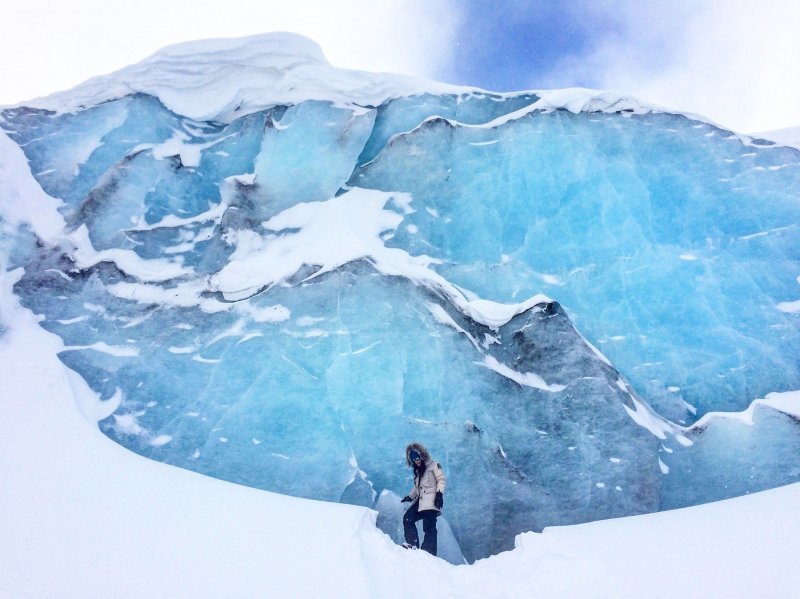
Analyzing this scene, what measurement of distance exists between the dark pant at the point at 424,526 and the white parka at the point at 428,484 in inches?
2.6

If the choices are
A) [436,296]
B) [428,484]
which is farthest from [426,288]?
[428,484]

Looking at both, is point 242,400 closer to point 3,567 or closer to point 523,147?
point 3,567

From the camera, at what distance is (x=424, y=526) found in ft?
17.7

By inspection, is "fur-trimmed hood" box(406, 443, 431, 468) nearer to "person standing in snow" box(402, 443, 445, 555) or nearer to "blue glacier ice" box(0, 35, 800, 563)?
"person standing in snow" box(402, 443, 445, 555)

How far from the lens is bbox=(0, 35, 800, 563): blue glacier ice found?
6430 millimetres

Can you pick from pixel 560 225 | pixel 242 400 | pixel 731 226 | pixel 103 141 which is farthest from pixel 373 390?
pixel 103 141

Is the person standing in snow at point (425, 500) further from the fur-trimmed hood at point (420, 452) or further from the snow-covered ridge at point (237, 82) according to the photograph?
the snow-covered ridge at point (237, 82)

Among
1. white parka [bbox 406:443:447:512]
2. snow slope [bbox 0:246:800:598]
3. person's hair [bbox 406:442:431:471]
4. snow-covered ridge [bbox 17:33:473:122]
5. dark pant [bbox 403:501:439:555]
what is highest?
snow-covered ridge [bbox 17:33:473:122]

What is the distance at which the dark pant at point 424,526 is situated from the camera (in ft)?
17.3

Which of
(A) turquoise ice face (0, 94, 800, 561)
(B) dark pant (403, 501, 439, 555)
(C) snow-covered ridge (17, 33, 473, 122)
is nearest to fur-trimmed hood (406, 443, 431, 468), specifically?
(B) dark pant (403, 501, 439, 555)

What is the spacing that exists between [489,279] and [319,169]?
361cm

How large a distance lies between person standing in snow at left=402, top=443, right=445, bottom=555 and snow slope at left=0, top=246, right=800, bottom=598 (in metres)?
0.68

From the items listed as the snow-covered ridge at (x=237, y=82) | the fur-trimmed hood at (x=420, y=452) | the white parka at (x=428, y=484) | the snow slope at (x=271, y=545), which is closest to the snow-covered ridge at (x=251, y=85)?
the snow-covered ridge at (x=237, y=82)

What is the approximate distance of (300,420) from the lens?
6.67m
